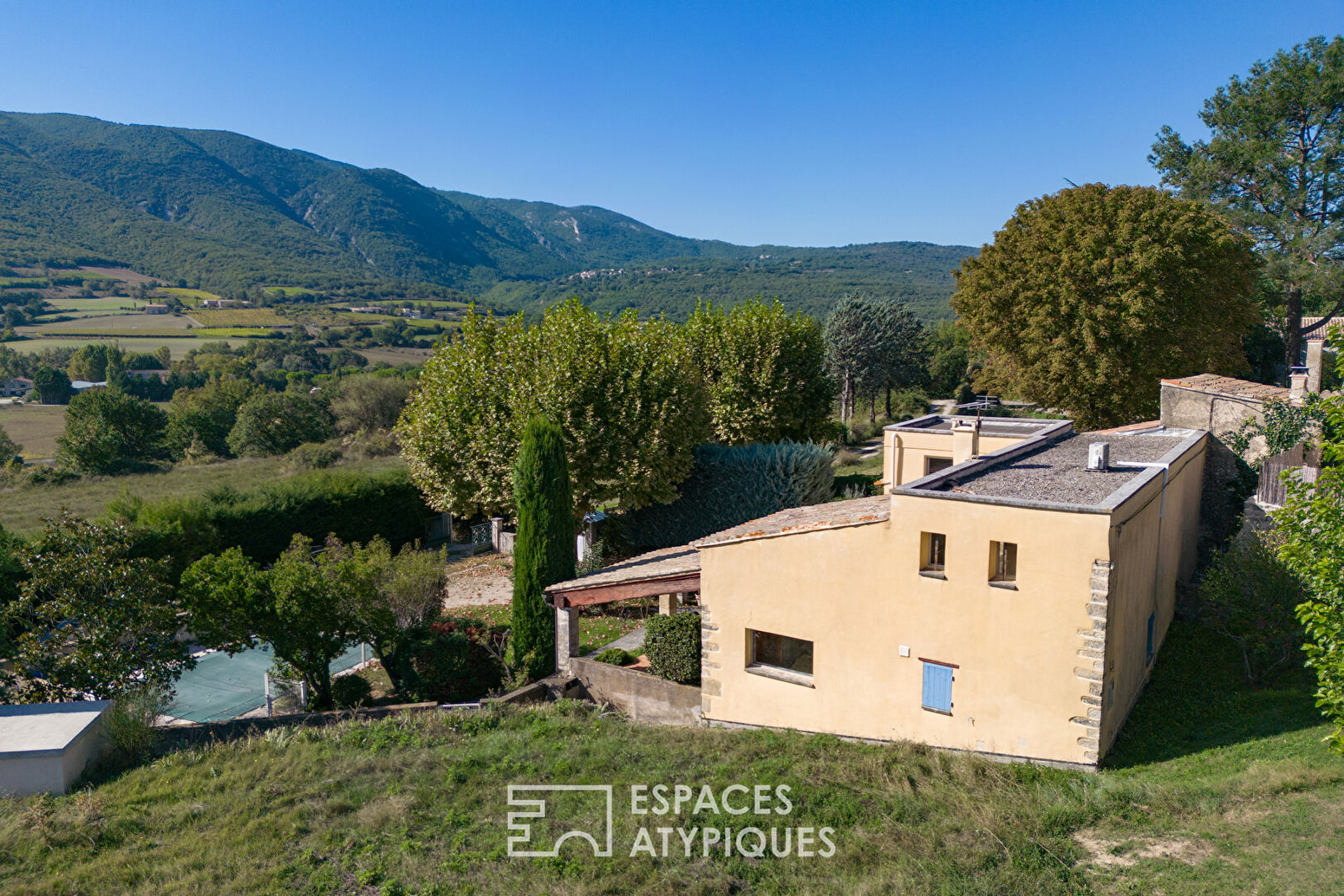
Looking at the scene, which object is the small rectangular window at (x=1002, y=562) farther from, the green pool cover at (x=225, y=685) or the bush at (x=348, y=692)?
the green pool cover at (x=225, y=685)

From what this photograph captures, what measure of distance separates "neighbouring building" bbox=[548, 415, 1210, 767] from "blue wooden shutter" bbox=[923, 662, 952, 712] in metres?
0.02

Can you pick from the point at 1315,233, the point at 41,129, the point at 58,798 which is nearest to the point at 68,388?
the point at 58,798

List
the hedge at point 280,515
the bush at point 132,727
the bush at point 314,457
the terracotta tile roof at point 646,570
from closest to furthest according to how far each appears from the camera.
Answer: the bush at point 132,727 < the terracotta tile roof at point 646,570 < the hedge at point 280,515 < the bush at point 314,457

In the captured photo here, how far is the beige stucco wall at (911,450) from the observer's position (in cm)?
2069

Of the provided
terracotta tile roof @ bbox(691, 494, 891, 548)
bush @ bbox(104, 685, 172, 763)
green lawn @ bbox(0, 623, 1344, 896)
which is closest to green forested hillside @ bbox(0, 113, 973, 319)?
terracotta tile roof @ bbox(691, 494, 891, 548)

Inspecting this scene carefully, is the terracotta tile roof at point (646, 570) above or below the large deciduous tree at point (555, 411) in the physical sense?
below

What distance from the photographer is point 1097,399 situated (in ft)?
89.5

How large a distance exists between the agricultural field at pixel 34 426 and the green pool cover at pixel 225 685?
3841cm

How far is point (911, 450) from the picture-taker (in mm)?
21188

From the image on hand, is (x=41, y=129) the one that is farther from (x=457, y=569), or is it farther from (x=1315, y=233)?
(x=1315, y=233)

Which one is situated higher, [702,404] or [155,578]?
[702,404]

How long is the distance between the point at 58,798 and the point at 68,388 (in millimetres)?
73740

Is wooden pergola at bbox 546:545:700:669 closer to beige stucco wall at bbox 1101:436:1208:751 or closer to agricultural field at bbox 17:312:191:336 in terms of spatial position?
beige stucco wall at bbox 1101:436:1208:751

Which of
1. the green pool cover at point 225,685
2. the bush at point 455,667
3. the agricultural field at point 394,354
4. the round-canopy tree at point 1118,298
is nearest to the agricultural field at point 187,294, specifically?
the agricultural field at point 394,354
